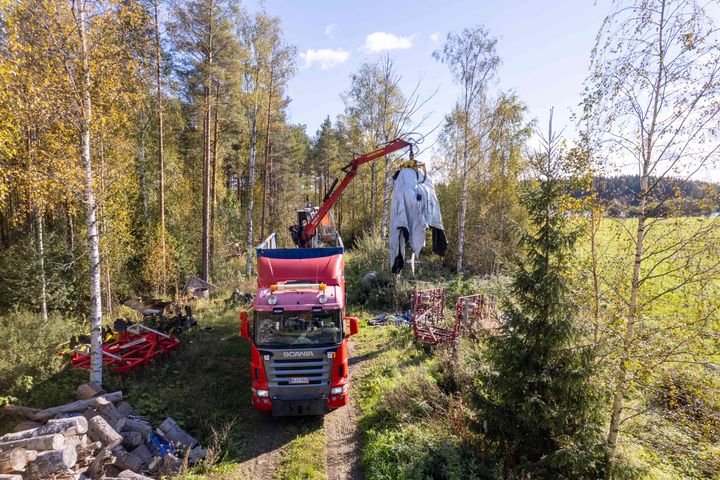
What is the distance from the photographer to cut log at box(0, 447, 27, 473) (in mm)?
4898

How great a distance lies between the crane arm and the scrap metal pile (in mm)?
5450

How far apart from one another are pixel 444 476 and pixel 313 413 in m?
2.75

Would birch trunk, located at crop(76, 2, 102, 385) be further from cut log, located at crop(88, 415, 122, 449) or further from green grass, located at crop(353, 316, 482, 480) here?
green grass, located at crop(353, 316, 482, 480)

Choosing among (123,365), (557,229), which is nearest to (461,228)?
(557,229)

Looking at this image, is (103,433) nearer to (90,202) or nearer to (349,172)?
(90,202)

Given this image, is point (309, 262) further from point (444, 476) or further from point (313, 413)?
point (444, 476)

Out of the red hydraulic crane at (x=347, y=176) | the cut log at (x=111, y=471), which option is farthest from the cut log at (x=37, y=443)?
the red hydraulic crane at (x=347, y=176)

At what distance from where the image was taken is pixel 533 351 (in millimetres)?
5668

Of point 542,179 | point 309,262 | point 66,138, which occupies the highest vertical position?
point 66,138

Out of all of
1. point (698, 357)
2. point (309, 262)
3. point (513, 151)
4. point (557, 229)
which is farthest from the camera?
point (513, 151)

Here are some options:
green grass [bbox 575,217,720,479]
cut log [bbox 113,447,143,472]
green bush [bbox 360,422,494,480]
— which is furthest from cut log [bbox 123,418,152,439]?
green grass [bbox 575,217,720,479]

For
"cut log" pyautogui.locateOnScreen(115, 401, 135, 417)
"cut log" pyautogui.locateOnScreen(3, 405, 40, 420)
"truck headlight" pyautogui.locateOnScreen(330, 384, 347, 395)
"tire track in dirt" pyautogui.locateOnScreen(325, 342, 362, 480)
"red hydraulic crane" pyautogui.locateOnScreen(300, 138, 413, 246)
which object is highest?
"red hydraulic crane" pyautogui.locateOnScreen(300, 138, 413, 246)

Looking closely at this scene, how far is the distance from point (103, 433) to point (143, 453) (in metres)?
0.75

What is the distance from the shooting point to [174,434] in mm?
6727
